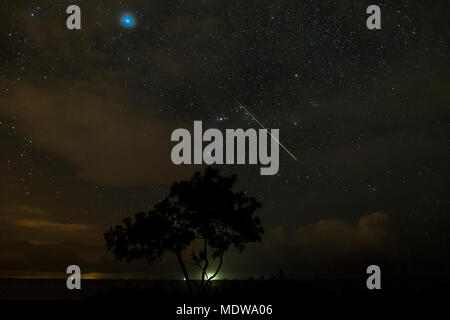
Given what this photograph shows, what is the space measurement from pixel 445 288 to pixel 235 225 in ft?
34.6

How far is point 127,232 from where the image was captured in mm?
21312

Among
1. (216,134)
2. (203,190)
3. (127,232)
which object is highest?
(216,134)

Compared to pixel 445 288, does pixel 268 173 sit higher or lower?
higher
